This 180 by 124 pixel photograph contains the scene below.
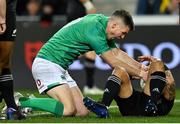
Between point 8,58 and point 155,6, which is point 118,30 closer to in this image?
point 8,58

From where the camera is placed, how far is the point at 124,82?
10.0 m

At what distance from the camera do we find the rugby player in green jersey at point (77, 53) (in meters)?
10.1

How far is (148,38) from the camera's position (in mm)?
16922

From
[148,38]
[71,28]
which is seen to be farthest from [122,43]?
[71,28]

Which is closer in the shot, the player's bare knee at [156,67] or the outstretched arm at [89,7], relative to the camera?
the player's bare knee at [156,67]

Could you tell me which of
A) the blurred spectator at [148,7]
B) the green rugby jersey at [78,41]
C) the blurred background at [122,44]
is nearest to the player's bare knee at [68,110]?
the green rugby jersey at [78,41]

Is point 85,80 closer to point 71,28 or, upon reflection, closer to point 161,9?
point 161,9

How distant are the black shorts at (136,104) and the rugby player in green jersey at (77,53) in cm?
26

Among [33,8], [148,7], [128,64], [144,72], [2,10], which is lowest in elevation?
[33,8]

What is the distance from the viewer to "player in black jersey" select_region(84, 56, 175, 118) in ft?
32.6

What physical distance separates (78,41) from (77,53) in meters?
0.18

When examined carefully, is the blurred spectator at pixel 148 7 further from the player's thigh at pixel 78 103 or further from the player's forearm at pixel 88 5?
the player's thigh at pixel 78 103

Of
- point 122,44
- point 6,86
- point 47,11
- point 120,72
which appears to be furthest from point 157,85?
point 47,11

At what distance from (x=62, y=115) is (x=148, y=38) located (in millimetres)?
6694
